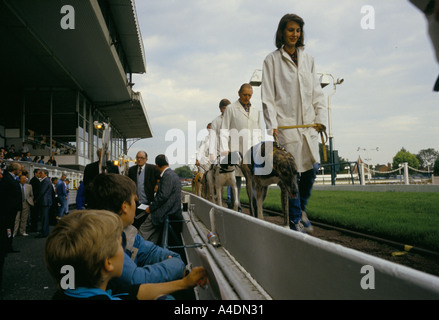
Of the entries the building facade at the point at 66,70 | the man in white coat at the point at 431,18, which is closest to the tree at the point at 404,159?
the building facade at the point at 66,70

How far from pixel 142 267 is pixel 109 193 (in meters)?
0.69

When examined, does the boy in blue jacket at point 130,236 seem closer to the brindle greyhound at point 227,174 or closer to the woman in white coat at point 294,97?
the woman in white coat at point 294,97

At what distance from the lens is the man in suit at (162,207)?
7.17 metres

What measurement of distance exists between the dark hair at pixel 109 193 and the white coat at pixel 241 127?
5.12 metres

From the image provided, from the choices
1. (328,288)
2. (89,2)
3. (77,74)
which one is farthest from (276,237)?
(77,74)

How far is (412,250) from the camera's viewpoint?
4152mm

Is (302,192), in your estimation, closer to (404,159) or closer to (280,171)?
(280,171)

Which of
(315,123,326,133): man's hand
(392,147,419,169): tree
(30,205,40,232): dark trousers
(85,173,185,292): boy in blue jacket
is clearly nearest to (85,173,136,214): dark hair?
(85,173,185,292): boy in blue jacket

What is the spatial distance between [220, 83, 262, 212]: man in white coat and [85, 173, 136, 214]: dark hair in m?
5.12

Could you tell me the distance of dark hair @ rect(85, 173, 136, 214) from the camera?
10.1 feet

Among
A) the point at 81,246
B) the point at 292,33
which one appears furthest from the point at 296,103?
the point at 81,246

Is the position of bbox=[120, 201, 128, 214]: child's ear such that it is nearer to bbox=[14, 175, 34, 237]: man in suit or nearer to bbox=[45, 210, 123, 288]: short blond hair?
bbox=[45, 210, 123, 288]: short blond hair

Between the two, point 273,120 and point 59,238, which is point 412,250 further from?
point 59,238

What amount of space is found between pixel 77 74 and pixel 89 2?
39.2 ft
